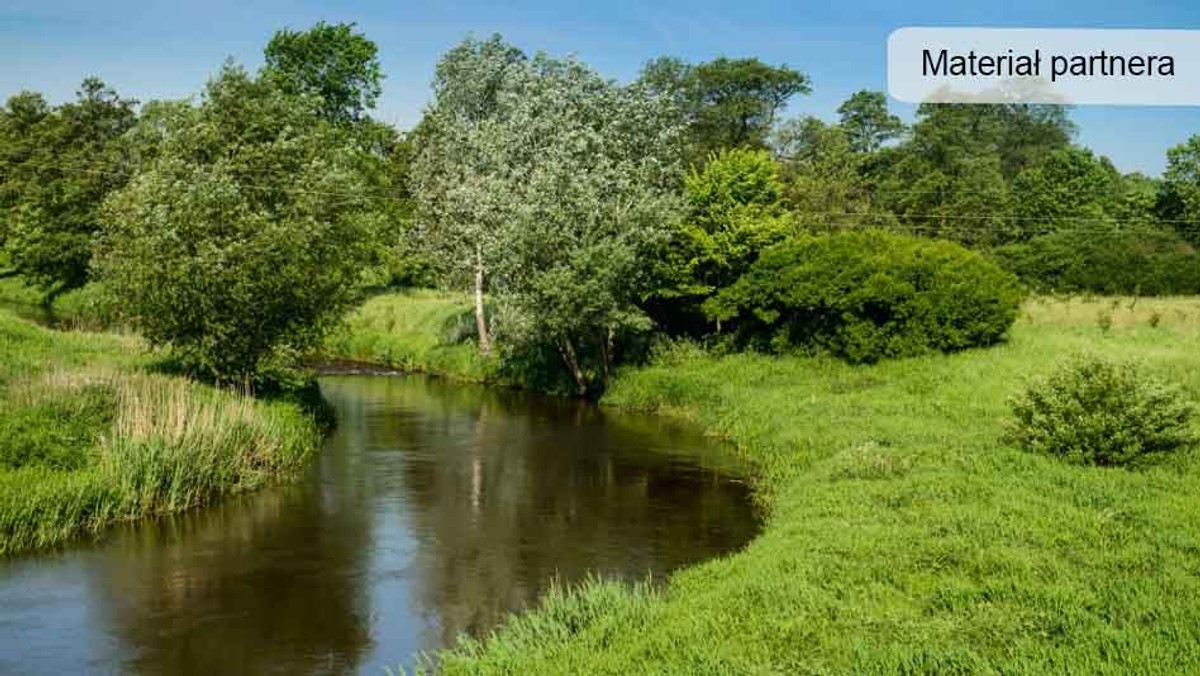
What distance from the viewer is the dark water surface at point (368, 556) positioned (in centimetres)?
1568

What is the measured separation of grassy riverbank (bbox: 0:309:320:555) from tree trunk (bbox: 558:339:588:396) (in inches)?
584

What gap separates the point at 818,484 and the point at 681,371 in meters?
18.3

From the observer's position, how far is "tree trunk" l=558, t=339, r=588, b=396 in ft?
136

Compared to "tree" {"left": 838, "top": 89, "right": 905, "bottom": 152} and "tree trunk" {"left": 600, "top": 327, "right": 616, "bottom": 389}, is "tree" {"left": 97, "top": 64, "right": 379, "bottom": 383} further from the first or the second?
"tree" {"left": 838, "top": 89, "right": 905, "bottom": 152}

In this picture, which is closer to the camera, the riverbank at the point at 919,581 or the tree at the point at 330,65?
the riverbank at the point at 919,581

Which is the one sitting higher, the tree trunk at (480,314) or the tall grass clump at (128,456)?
the tree trunk at (480,314)

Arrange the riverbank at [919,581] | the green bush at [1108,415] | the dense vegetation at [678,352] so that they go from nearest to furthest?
1. the riverbank at [919,581]
2. the dense vegetation at [678,352]
3. the green bush at [1108,415]

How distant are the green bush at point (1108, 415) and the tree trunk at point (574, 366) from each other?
71.6ft

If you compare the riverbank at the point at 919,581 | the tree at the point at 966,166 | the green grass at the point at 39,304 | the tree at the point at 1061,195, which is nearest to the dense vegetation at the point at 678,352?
the riverbank at the point at 919,581

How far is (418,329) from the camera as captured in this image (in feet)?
180

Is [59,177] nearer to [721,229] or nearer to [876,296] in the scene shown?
[721,229]

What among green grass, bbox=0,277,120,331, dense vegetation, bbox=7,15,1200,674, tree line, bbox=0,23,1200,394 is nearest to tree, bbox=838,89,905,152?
tree line, bbox=0,23,1200,394

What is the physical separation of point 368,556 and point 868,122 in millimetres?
72967

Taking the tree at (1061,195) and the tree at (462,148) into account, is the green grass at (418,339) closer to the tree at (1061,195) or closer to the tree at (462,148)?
the tree at (462,148)
